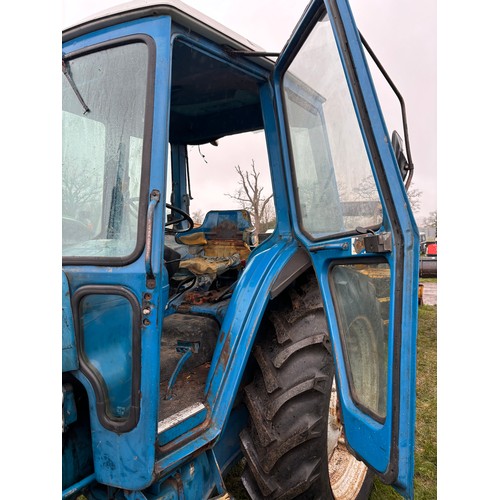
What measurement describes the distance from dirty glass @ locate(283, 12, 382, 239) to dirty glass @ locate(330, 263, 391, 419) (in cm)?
19

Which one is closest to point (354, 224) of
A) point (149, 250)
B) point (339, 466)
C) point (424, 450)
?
point (149, 250)

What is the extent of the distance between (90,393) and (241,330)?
0.67 meters

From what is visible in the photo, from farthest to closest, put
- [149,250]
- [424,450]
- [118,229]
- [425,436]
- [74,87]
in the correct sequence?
1. [425,436]
2. [424,450]
3. [74,87]
4. [118,229]
5. [149,250]

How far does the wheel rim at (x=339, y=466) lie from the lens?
6.94ft

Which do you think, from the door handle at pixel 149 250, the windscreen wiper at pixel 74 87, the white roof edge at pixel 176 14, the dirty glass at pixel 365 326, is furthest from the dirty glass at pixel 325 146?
the windscreen wiper at pixel 74 87

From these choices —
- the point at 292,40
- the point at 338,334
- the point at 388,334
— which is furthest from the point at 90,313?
the point at 292,40

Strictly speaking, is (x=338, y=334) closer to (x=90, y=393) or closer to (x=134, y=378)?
(x=134, y=378)

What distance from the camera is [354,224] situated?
5.35 ft

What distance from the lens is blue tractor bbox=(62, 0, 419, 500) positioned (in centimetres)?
138

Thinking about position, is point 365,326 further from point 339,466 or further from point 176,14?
point 176,14

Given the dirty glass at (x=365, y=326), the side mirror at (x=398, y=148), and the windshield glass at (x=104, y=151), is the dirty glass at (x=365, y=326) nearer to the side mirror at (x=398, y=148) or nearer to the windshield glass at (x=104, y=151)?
the side mirror at (x=398, y=148)

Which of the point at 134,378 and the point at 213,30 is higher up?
the point at 213,30

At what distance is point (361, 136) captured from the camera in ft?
4.80

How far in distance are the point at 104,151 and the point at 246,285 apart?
0.87m
